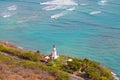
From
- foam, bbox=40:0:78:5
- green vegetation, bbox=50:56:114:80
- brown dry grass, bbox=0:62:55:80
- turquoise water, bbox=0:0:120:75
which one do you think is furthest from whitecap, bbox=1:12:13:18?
brown dry grass, bbox=0:62:55:80

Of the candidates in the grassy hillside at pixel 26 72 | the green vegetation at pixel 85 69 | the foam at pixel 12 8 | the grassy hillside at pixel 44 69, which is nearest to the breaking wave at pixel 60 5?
the foam at pixel 12 8

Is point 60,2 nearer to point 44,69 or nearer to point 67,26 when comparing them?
point 67,26

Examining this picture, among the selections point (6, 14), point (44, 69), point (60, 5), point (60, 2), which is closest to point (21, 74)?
point (44, 69)

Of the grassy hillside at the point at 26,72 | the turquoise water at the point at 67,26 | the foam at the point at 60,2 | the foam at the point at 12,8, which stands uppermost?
the grassy hillside at the point at 26,72

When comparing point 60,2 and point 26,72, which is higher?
point 26,72

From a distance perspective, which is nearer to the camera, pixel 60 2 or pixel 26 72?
pixel 26 72

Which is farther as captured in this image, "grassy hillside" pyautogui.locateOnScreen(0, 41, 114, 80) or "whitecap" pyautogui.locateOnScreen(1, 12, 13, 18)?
"whitecap" pyautogui.locateOnScreen(1, 12, 13, 18)

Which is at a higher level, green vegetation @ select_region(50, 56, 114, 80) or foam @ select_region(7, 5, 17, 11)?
foam @ select_region(7, 5, 17, 11)

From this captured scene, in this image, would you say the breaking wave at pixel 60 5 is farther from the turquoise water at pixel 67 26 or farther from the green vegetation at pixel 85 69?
the green vegetation at pixel 85 69

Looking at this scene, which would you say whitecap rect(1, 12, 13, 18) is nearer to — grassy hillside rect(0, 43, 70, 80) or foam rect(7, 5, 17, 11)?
foam rect(7, 5, 17, 11)

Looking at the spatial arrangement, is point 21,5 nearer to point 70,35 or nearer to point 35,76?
point 70,35
